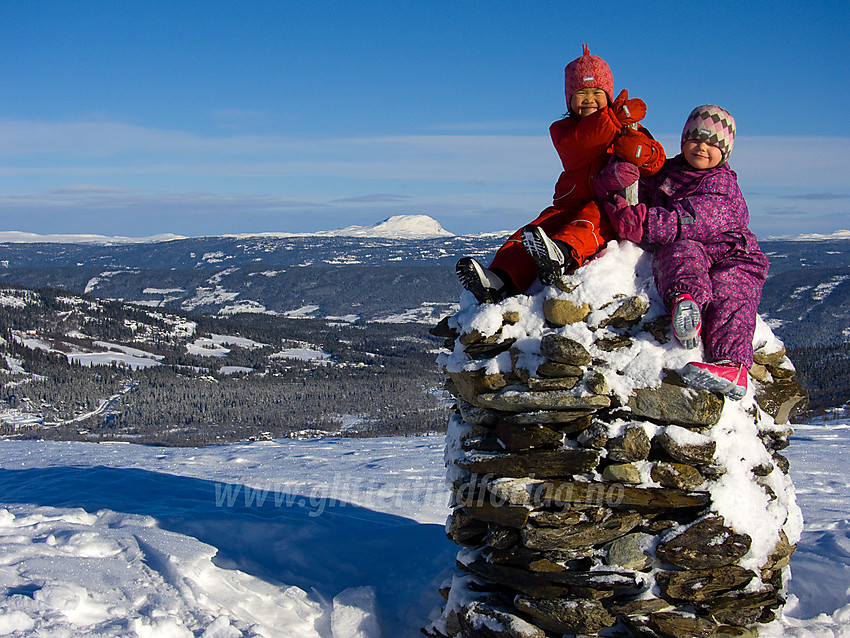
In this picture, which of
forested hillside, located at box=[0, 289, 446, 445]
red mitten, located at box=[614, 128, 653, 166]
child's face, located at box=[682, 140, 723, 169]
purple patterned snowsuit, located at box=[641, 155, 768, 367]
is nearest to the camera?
purple patterned snowsuit, located at box=[641, 155, 768, 367]

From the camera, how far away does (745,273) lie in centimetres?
530

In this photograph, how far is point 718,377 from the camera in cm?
480

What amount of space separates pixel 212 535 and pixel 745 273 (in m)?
6.01

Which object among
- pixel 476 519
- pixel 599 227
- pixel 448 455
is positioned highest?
pixel 599 227

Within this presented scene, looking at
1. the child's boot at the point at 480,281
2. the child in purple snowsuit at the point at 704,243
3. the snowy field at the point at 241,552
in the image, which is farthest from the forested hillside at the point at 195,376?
the child in purple snowsuit at the point at 704,243

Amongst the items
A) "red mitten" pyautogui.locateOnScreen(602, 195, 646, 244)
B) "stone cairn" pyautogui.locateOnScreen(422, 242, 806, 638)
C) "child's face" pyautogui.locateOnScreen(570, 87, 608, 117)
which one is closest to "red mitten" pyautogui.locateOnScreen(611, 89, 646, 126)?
"child's face" pyautogui.locateOnScreen(570, 87, 608, 117)

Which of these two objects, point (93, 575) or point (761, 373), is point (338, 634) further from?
point (761, 373)

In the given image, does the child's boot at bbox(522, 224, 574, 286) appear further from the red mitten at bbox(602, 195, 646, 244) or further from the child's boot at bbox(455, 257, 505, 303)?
the red mitten at bbox(602, 195, 646, 244)

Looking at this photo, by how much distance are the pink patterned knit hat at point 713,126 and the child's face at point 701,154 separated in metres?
0.04

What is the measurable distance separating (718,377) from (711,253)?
1099 millimetres

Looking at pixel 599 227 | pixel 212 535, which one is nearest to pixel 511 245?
pixel 599 227

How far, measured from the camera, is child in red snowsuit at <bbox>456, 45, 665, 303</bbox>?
208 inches

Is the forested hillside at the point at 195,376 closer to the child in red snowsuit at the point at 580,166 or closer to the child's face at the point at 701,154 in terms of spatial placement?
the child in red snowsuit at the point at 580,166

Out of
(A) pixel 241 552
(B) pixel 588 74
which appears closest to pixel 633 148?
(B) pixel 588 74
